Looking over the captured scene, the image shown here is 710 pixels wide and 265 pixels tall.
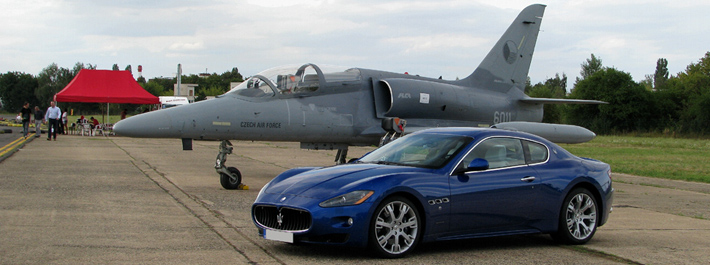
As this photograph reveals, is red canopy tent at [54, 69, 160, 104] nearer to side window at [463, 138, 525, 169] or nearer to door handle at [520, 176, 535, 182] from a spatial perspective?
side window at [463, 138, 525, 169]

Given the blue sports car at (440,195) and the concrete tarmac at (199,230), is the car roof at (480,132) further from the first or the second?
the concrete tarmac at (199,230)

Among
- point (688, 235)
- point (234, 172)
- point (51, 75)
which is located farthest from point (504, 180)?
point (51, 75)

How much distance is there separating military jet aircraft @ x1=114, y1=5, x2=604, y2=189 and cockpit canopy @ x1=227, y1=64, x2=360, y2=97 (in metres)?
0.02

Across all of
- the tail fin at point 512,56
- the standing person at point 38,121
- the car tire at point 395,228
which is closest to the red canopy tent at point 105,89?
the standing person at point 38,121

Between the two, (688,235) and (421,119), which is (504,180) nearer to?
(688,235)

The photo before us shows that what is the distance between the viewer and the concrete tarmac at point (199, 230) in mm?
6484

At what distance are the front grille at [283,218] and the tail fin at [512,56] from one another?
11.9 meters

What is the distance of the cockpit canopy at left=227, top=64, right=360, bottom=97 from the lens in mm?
13953

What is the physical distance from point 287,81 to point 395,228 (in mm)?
8076

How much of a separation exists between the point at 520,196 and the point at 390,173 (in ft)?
4.93

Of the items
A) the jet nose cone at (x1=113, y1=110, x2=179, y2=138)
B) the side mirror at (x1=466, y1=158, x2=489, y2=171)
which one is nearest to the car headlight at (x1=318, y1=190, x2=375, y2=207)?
the side mirror at (x1=466, y1=158, x2=489, y2=171)

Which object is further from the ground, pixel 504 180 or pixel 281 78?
pixel 281 78

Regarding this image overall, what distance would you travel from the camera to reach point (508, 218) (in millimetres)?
7207

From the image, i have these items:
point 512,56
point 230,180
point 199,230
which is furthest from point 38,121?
point 199,230
